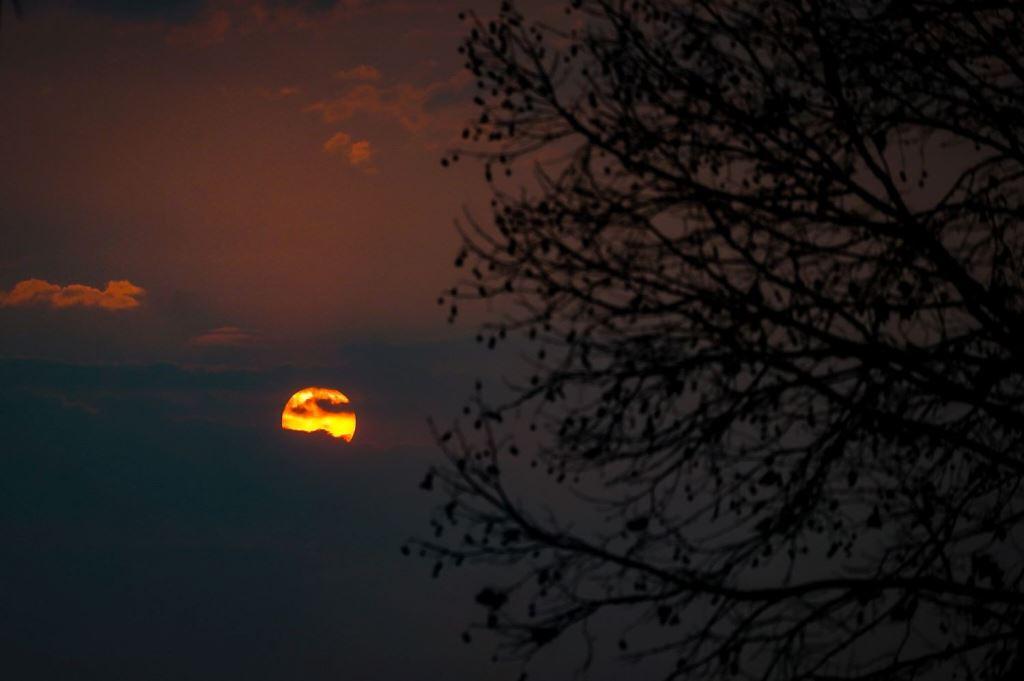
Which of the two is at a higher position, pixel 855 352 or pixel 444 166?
pixel 444 166

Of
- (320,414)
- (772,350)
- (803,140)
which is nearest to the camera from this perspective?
(772,350)

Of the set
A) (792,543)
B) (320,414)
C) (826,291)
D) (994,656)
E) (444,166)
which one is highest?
(320,414)

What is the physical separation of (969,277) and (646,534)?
2570 mm

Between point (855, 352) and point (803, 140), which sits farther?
point (803, 140)

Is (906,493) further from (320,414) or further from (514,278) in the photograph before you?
(320,414)

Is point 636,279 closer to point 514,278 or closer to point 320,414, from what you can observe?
point 514,278

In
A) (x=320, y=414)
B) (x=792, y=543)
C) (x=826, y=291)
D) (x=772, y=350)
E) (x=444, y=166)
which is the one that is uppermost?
(x=320, y=414)

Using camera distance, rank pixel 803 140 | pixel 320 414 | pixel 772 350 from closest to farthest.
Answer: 1. pixel 772 350
2. pixel 803 140
3. pixel 320 414

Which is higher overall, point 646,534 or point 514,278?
point 514,278

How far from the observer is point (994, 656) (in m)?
7.89

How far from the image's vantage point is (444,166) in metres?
8.15

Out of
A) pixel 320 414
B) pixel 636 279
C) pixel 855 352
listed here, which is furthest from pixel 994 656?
pixel 320 414

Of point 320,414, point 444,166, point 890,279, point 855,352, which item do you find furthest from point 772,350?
point 320,414

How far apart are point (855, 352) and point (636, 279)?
137cm
